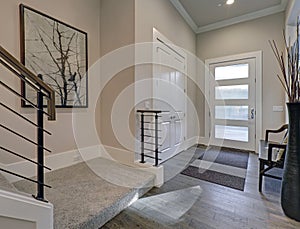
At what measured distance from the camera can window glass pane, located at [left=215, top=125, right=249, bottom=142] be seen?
190 inches

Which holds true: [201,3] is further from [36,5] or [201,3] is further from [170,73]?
[36,5]

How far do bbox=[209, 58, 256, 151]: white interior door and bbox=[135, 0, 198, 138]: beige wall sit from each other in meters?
0.57

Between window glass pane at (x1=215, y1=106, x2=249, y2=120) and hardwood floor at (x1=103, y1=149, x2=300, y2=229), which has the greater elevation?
window glass pane at (x1=215, y1=106, x2=249, y2=120)

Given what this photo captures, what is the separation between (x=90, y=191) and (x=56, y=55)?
6.74 ft

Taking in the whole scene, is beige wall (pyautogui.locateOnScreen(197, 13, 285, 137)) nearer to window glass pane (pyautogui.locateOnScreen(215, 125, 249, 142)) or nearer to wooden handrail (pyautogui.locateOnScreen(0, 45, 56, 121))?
window glass pane (pyautogui.locateOnScreen(215, 125, 249, 142))

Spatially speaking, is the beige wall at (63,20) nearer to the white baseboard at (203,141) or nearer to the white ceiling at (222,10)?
the white ceiling at (222,10)

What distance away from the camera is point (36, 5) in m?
2.60

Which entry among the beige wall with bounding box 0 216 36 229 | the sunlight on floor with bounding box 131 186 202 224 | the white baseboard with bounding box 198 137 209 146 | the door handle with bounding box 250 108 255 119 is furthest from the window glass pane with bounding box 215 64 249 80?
the beige wall with bounding box 0 216 36 229

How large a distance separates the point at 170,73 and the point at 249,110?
231 cm

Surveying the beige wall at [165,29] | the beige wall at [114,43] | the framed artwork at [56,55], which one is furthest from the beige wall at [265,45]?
the framed artwork at [56,55]

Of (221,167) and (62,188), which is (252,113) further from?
(62,188)

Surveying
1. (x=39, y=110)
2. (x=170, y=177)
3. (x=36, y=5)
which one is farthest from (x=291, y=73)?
(x=36, y=5)

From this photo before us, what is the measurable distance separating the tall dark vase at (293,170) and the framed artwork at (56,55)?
2943mm

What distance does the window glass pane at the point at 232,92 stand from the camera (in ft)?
15.7
